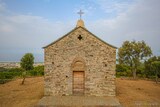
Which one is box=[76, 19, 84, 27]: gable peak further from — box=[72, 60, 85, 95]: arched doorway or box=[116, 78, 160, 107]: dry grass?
box=[116, 78, 160, 107]: dry grass

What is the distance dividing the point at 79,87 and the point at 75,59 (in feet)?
9.26

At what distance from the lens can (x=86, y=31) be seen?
63.7 feet

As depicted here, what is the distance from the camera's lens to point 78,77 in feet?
63.8

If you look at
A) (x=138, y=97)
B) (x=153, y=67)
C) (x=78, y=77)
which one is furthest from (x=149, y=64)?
(x=78, y=77)

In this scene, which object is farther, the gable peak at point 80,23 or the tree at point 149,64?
the tree at point 149,64

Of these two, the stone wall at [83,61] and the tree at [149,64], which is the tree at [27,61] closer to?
the tree at [149,64]

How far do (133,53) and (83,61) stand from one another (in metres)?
24.8

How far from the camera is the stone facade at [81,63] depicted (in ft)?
62.7

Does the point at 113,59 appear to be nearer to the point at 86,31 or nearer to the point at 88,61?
the point at 88,61

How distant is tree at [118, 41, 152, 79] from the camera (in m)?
40.8

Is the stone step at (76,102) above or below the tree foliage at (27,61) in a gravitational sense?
below

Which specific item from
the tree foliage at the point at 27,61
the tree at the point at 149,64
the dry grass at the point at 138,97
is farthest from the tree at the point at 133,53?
the tree foliage at the point at 27,61

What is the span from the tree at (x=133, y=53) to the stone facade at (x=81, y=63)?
23.2m

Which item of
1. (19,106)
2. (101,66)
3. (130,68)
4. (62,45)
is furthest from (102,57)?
(130,68)
